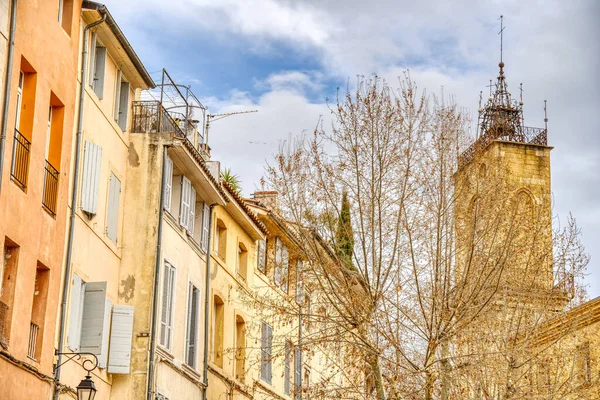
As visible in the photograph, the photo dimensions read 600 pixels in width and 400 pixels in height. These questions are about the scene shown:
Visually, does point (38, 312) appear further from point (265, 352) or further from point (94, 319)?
point (265, 352)

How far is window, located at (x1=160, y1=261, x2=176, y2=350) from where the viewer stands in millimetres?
25531

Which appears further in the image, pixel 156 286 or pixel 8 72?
pixel 156 286

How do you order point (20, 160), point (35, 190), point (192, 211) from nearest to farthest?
point (20, 160) → point (35, 190) → point (192, 211)

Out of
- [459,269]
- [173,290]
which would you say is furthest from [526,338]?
[173,290]

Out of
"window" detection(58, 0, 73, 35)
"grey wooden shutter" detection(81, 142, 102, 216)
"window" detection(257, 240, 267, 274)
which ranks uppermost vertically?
"window" detection(58, 0, 73, 35)

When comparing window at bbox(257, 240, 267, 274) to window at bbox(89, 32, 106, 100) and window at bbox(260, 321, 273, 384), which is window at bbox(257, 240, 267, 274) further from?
window at bbox(89, 32, 106, 100)

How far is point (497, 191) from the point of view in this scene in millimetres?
26094

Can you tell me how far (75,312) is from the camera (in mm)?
21453

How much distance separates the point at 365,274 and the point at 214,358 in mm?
7305

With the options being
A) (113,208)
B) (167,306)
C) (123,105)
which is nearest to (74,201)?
(113,208)

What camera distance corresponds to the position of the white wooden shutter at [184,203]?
1068 inches

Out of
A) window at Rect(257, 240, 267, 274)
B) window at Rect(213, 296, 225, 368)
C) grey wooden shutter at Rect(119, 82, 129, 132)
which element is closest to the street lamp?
grey wooden shutter at Rect(119, 82, 129, 132)

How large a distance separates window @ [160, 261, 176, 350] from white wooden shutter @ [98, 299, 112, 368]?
7.99 feet

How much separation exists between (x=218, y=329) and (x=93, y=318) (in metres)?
9.16
